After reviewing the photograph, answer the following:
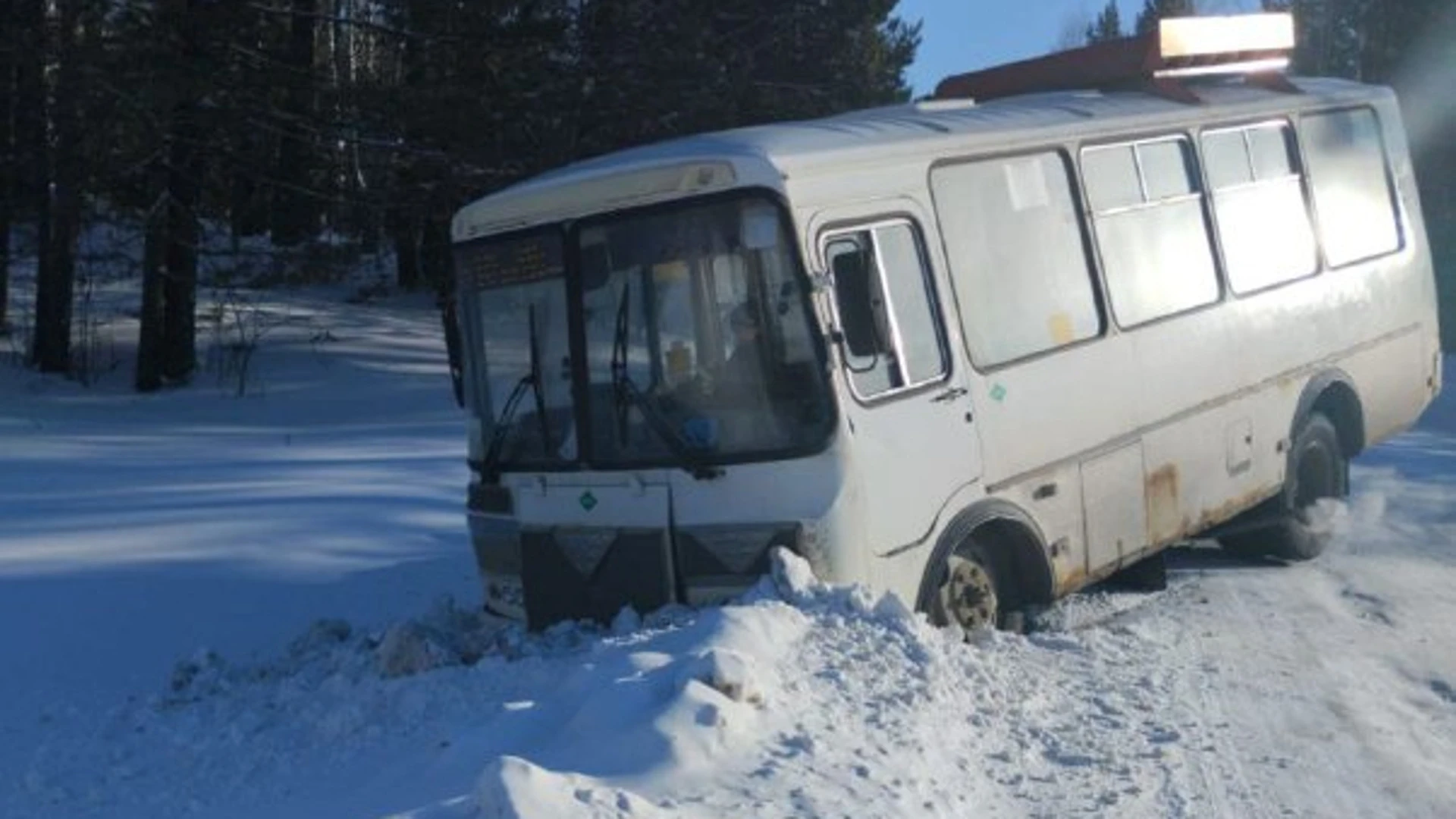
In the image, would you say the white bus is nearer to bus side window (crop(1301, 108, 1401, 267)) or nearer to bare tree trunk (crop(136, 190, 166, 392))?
bus side window (crop(1301, 108, 1401, 267))

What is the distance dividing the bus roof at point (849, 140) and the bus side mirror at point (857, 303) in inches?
16.1

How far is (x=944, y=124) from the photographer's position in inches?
330

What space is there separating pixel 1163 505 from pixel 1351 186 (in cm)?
352

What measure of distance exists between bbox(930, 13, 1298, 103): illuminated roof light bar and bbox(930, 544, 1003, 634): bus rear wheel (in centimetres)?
368

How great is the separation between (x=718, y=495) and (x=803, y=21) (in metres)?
19.3

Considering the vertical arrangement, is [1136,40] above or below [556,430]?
above

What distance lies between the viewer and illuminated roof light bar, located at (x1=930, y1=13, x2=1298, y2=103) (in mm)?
10422

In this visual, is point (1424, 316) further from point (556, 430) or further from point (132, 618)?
point (132, 618)

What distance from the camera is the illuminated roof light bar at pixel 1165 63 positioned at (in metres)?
10.4

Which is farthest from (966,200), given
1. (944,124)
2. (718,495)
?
(718,495)

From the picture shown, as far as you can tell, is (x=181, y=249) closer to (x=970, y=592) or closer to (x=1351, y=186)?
(x=1351, y=186)

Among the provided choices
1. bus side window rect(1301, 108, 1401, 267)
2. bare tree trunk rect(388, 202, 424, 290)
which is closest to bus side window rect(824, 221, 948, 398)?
bus side window rect(1301, 108, 1401, 267)

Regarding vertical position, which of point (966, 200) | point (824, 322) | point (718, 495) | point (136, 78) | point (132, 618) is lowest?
point (132, 618)

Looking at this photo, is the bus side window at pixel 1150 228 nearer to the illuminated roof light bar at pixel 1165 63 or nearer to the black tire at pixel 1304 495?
the illuminated roof light bar at pixel 1165 63
